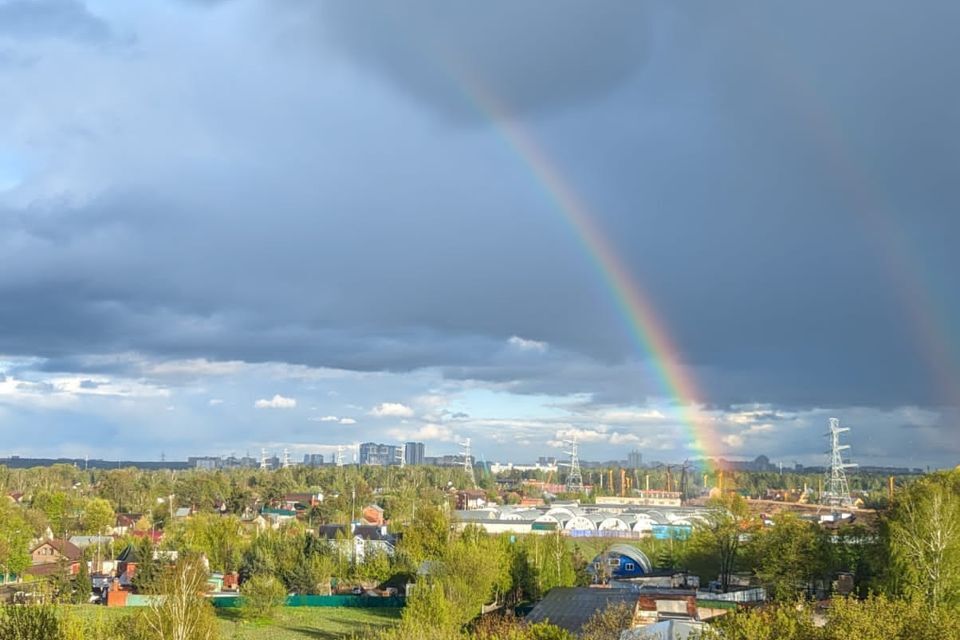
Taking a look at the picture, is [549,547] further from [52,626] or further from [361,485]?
[361,485]

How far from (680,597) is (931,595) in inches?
394

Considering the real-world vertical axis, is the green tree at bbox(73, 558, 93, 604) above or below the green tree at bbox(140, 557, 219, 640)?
below

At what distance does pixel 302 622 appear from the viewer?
5191cm

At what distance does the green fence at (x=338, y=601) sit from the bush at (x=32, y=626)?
4041 cm

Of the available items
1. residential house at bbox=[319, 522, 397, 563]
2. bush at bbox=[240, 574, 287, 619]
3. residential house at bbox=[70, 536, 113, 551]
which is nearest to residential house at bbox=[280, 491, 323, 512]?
residential house at bbox=[319, 522, 397, 563]

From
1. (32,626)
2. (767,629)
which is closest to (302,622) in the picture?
(32,626)

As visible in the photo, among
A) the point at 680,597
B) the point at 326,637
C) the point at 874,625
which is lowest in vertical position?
the point at 326,637

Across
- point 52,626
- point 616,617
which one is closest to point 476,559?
point 616,617

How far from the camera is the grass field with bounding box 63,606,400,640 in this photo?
45.9m

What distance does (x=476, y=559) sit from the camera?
4469 centimetres

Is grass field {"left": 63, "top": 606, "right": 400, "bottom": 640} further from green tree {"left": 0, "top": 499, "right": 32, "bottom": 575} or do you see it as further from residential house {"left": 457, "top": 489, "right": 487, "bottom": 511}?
residential house {"left": 457, "top": 489, "right": 487, "bottom": 511}

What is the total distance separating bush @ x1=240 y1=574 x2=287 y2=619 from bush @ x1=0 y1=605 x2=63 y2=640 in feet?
107

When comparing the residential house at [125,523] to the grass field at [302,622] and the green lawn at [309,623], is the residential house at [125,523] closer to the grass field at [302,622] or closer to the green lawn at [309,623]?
the grass field at [302,622]

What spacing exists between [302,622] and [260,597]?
3155 mm
